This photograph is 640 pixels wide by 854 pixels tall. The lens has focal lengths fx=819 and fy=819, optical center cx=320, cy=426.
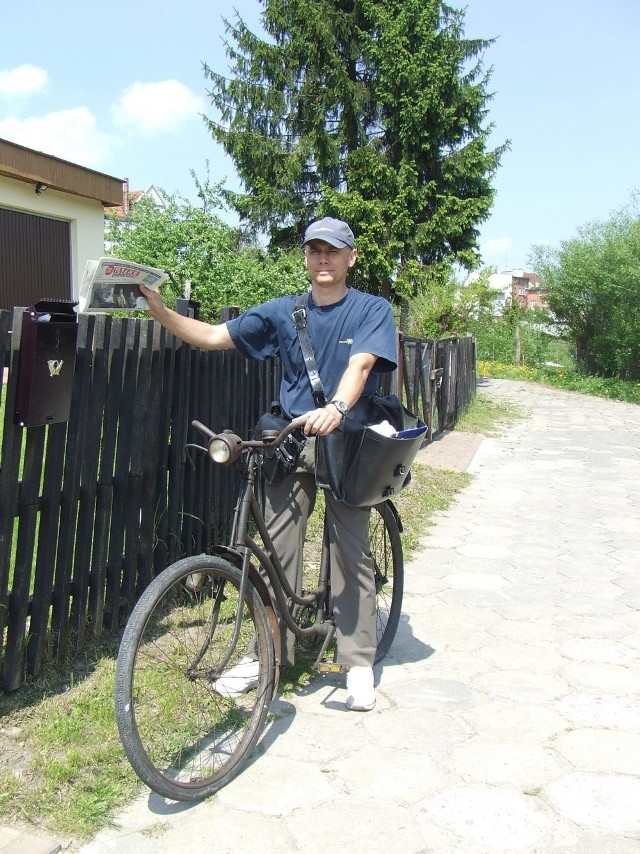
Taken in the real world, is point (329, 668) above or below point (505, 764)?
above

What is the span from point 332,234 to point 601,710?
2.27 meters

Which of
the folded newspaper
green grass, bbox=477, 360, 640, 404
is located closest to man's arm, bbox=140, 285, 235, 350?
the folded newspaper

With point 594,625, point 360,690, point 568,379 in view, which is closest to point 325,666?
point 360,690

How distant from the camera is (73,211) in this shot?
546 inches

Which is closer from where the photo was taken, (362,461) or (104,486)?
(362,461)

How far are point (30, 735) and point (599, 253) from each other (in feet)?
78.3

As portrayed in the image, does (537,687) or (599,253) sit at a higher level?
(599,253)

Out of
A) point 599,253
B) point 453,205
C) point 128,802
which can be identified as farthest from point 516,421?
point 128,802

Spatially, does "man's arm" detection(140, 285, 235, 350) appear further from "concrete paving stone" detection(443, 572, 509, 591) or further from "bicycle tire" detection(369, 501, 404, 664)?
"concrete paving stone" detection(443, 572, 509, 591)

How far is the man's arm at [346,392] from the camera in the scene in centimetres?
279

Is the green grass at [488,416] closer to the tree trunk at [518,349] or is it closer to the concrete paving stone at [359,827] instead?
the concrete paving stone at [359,827]

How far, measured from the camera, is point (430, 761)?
9.80 feet

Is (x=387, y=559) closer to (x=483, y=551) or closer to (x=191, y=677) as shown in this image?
(x=191, y=677)

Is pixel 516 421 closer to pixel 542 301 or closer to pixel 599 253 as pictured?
pixel 599 253
